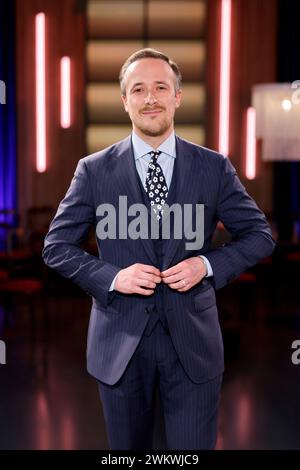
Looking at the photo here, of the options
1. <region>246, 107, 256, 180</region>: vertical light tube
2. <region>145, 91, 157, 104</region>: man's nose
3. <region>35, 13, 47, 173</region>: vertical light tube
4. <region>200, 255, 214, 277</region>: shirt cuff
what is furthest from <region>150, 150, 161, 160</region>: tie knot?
<region>35, 13, 47, 173</region>: vertical light tube

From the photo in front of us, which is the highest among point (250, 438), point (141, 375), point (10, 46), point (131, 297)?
point (10, 46)

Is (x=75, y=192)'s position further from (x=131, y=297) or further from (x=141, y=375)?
(x=141, y=375)

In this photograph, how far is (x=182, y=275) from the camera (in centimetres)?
130

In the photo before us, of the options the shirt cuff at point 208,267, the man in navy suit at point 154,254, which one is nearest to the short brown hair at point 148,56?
the man in navy suit at point 154,254

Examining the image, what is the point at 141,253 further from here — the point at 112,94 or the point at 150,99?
the point at 112,94

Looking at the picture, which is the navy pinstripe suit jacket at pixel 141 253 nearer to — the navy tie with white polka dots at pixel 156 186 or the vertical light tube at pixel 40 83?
the navy tie with white polka dots at pixel 156 186

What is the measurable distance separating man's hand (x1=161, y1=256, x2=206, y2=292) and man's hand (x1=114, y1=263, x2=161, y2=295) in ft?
0.07

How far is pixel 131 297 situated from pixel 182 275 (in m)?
0.16

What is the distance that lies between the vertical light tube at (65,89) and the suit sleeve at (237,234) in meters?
5.13

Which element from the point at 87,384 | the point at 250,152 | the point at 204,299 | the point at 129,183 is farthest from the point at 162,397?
the point at 250,152

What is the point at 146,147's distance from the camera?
56.4 inches

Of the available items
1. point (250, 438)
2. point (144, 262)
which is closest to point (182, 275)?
point (144, 262)

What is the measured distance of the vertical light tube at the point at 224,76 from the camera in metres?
5.96

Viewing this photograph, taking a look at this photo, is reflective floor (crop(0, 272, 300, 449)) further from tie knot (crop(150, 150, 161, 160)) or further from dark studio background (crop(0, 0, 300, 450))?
tie knot (crop(150, 150, 161, 160))
